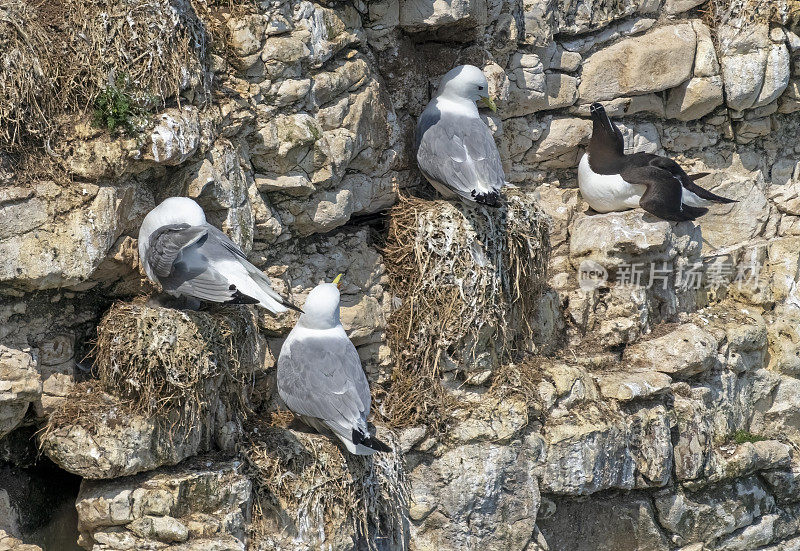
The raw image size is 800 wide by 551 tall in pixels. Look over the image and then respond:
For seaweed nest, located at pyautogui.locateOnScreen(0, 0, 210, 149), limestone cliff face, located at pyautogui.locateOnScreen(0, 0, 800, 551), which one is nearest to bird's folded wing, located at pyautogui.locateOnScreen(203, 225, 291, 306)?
limestone cliff face, located at pyautogui.locateOnScreen(0, 0, 800, 551)

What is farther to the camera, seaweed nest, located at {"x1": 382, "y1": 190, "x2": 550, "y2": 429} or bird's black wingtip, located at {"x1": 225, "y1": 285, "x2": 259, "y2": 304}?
seaweed nest, located at {"x1": 382, "y1": 190, "x2": 550, "y2": 429}

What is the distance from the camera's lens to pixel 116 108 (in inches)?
242

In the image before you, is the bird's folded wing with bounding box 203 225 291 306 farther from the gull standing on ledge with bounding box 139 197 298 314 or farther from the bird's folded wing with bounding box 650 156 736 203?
the bird's folded wing with bounding box 650 156 736 203

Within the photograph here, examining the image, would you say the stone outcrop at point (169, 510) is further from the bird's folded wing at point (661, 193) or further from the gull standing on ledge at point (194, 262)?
the bird's folded wing at point (661, 193)

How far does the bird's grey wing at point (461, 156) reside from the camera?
23.7 ft

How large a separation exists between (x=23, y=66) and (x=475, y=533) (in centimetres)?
414

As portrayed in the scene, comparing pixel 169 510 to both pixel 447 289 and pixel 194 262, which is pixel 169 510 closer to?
pixel 194 262

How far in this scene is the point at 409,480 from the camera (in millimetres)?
7332

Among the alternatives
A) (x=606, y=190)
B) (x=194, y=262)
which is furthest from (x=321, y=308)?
(x=606, y=190)

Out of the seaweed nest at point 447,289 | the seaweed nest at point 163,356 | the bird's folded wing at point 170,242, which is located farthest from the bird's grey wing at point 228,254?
the seaweed nest at point 447,289

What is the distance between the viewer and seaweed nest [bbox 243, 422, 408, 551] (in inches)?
255

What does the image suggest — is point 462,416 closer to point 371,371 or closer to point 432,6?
point 371,371

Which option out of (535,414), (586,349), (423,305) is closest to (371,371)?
(423,305)

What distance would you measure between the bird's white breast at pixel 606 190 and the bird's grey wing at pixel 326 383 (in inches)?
104
